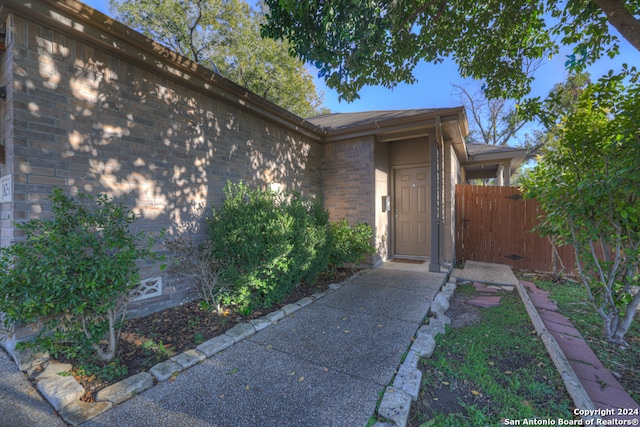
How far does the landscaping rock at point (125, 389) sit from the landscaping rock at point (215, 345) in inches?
19.0

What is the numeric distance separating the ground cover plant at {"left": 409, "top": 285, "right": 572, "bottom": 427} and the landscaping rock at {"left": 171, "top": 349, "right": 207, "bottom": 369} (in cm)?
184

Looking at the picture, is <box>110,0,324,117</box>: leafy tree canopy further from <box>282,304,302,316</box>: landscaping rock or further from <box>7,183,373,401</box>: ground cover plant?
<box>282,304,302,316</box>: landscaping rock

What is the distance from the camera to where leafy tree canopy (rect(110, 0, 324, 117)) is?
424 inches

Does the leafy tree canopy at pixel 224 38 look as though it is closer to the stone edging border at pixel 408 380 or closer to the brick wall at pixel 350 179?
the brick wall at pixel 350 179

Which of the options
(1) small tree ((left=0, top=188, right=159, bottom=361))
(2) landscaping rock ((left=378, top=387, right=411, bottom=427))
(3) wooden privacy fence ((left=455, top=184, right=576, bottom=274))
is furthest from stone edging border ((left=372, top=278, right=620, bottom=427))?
(3) wooden privacy fence ((left=455, top=184, right=576, bottom=274))

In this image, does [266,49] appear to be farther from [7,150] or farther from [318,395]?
[318,395]

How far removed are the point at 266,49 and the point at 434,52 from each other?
9.72m

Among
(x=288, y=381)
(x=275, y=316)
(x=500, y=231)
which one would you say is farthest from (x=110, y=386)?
(x=500, y=231)

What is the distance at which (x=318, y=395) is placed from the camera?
78.1 inches

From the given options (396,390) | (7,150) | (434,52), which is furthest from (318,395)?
(434,52)

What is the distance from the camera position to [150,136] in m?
3.40

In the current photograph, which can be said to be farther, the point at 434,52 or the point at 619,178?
the point at 434,52

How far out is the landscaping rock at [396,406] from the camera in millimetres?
1714

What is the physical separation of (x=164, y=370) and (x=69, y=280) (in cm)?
103
